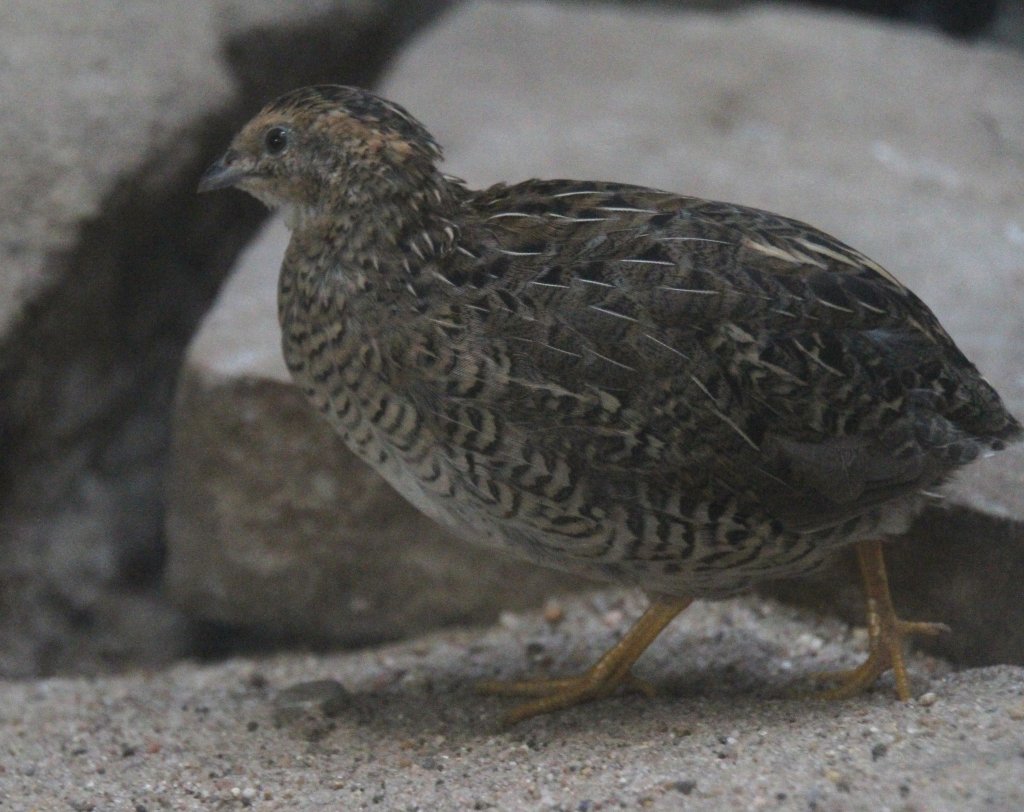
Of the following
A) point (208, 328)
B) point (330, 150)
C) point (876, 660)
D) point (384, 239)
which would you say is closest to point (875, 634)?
point (876, 660)

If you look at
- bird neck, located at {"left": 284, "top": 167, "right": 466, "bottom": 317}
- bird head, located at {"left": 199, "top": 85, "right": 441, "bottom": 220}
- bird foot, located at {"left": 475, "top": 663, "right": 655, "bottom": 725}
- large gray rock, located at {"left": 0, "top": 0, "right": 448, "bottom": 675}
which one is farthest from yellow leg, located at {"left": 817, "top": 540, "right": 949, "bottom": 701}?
large gray rock, located at {"left": 0, "top": 0, "right": 448, "bottom": 675}

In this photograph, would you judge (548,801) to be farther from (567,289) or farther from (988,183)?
(988,183)

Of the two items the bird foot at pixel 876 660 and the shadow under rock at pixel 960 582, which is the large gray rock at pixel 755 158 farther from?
the bird foot at pixel 876 660

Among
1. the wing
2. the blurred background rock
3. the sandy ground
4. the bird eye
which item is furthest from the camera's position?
the blurred background rock

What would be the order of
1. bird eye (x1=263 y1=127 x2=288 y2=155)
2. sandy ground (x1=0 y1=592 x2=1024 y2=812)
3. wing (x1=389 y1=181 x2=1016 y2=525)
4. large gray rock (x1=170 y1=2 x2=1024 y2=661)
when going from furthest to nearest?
large gray rock (x1=170 y1=2 x2=1024 y2=661)
bird eye (x1=263 y1=127 x2=288 y2=155)
wing (x1=389 y1=181 x2=1016 y2=525)
sandy ground (x1=0 y1=592 x2=1024 y2=812)

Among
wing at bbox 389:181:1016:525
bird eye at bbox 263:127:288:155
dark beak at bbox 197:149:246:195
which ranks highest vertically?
bird eye at bbox 263:127:288:155

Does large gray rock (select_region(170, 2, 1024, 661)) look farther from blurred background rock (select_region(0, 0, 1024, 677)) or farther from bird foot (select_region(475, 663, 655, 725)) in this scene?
bird foot (select_region(475, 663, 655, 725))

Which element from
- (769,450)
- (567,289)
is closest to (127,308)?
(567,289)
